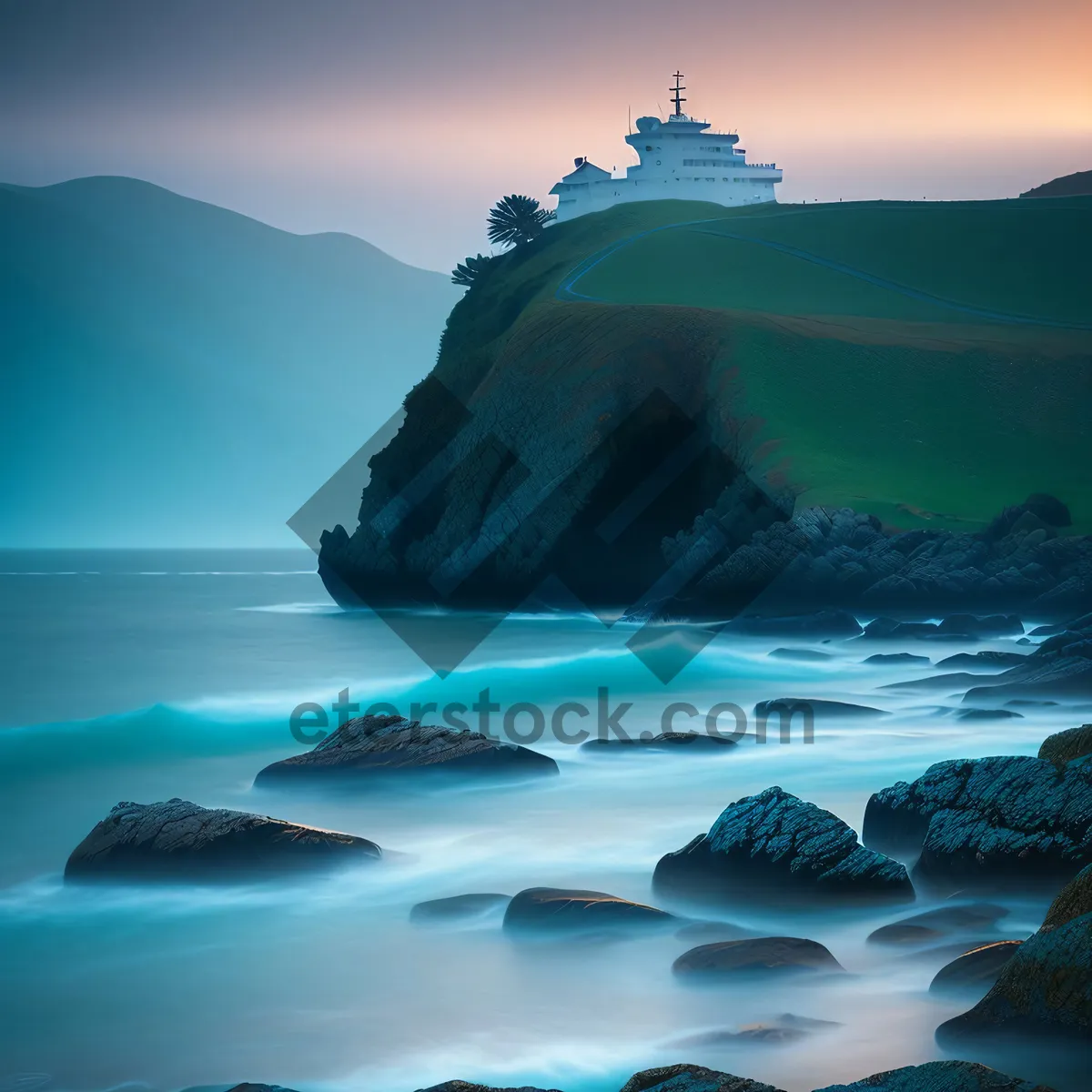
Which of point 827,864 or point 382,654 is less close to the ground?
point 382,654

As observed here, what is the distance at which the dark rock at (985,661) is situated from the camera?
1922 centimetres

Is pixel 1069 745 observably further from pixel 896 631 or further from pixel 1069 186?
pixel 1069 186

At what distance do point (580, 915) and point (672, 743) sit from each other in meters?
5.82

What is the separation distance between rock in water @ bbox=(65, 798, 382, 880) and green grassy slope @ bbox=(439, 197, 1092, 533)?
23936 mm

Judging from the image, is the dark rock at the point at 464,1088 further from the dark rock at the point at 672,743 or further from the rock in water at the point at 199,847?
the dark rock at the point at 672,743

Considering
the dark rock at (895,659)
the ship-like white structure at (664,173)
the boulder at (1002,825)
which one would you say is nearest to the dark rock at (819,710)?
the dark rock at (895,659)

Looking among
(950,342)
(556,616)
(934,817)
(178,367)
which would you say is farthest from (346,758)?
(178,367)

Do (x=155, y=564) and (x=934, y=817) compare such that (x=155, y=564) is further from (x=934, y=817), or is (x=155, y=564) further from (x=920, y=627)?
(x=934, y=817)

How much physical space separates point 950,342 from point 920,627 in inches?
966

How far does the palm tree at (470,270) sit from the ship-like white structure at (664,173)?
2219cm

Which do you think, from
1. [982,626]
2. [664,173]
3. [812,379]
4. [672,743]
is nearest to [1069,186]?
[664,173]

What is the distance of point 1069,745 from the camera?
373 inches

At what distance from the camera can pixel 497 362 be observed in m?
44.4

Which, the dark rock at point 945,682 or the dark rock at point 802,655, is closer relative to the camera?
the dark rock at point 945,682
